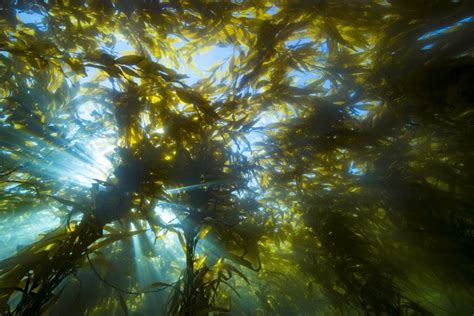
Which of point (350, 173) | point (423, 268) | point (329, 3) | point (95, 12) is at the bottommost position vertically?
point (423, 268)

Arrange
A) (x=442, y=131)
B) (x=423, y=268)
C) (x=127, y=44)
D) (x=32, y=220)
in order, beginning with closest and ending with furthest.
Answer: (x=127, y=44) → (x=442, y=131) → (x=423, y=268) → (x=32, y=220)

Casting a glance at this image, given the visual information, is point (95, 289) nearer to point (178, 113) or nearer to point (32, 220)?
point (32, 220)

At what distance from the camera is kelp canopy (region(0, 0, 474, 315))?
5.29ft

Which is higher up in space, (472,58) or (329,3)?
(329,3)

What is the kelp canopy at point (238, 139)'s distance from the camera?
161 centimetres

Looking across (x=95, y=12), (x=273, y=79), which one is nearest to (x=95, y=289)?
(x=95, y=12)

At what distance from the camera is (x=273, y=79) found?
213cm

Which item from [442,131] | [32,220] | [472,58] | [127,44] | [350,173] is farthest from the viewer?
[32,220]

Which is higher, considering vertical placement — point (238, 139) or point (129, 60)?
point (129, 60)

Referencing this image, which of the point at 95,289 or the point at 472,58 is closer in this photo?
the point at 472,58

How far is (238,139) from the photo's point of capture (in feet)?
6.66

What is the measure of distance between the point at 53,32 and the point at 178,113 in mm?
1090

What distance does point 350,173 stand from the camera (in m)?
2.85

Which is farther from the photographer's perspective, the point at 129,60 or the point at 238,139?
the point at 238,139
